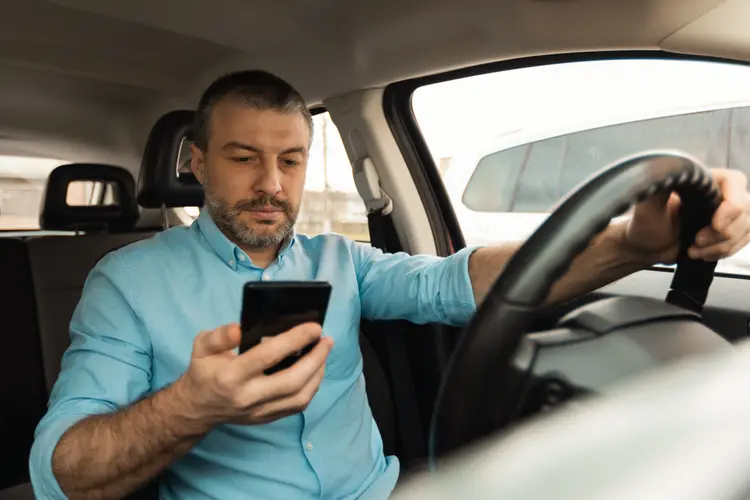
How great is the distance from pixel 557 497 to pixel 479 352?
0.96ft

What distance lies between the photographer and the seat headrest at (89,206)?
7.61 feet

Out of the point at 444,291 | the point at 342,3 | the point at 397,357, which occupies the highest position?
the point at 342,3

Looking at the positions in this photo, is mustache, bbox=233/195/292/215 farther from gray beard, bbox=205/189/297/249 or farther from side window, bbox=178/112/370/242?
side window, bbox=178/112/370/242

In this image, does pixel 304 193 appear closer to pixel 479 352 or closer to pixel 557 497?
pixel 479 352

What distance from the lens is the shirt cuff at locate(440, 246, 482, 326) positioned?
1.38 metres

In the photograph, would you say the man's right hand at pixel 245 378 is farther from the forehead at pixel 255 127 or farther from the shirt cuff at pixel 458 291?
the forehead at pixel 255 127

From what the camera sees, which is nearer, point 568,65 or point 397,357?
point 568,65

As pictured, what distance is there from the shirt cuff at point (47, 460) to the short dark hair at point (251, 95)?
2.37 ft

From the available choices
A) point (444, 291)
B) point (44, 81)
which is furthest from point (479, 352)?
point (44, 81)

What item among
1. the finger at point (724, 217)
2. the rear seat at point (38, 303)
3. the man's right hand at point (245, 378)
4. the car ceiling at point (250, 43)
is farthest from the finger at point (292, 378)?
the rear seat at point (38, 303)

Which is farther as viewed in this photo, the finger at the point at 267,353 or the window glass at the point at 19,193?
the window glass at the point at 19,193

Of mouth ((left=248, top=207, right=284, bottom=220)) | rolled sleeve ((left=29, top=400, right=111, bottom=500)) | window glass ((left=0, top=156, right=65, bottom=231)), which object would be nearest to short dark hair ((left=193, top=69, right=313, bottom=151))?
mouth ((left=248, top=207, right=284, bottom=220))

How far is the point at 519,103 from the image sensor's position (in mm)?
1778

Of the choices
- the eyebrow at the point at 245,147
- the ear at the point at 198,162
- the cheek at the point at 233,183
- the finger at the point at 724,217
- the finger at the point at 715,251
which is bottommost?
the finger at the point at 715,251
